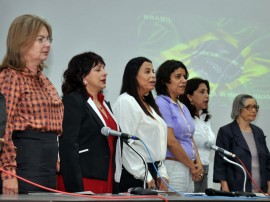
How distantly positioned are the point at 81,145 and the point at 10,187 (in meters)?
0.71

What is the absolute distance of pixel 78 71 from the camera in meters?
3.59

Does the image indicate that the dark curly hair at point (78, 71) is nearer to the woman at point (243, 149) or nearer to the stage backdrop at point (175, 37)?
the stage backdrop at point (175, 37)

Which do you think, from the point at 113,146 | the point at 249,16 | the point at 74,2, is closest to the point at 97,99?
the point at 113,146

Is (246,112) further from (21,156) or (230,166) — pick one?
(21,156)

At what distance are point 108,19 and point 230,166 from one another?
1592mm

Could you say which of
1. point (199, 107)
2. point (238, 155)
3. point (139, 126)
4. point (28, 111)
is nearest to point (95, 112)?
point (139, 126)

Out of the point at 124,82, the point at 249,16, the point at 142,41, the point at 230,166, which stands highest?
the point at 249,16

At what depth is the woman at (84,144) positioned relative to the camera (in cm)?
317

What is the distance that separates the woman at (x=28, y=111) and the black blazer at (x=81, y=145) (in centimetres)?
24

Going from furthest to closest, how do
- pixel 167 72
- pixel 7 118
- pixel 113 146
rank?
pixel 167 72 → pixel 113 146 → pixel 7 118

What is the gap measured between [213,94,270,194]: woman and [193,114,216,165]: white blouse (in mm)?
226

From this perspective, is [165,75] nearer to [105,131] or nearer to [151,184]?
[151,184]

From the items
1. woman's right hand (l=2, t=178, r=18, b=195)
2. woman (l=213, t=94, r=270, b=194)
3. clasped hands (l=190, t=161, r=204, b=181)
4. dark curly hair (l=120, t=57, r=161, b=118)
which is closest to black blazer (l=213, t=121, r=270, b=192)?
woman (l=213, t=94, r=270, b=194)

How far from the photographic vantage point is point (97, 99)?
3.63 meters
